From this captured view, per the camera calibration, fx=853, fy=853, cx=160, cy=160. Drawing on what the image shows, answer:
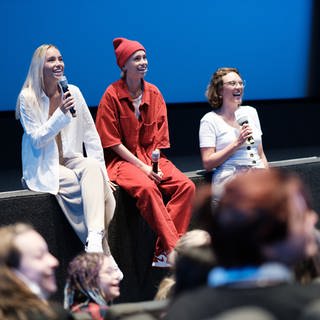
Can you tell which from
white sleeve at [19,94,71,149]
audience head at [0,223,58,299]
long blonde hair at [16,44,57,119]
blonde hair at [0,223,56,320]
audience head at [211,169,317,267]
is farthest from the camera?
long blonde hair at [16,44,57,119]

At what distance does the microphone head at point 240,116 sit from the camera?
4666mm

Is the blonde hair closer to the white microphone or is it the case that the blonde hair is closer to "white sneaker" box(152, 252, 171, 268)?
"white sneaker" box(152, 252, 171, 268)

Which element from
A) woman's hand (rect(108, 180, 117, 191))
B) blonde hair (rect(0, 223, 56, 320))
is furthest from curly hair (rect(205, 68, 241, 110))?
blonde hair (rect(0, 223, 56, 320))

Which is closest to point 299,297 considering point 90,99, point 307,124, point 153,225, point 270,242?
point 270,242

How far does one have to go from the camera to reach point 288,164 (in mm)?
5172

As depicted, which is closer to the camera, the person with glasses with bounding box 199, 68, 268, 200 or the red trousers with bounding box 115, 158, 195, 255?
the red trousers with bounding box 115, 158, 195, 255

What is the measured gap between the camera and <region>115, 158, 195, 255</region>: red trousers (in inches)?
179

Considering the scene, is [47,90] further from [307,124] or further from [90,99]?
[307,124]

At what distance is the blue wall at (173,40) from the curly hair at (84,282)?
3152 mm

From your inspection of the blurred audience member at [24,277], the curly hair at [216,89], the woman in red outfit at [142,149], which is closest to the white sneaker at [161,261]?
the woman in red outfit at [142,149]

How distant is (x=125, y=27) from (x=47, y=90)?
204cm

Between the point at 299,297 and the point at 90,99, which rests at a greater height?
the point at 90,99

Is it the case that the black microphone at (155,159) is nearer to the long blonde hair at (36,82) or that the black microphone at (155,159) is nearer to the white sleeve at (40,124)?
the white sleeve at (40,124)

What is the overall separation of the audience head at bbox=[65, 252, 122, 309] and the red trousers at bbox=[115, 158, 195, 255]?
4.45 feet
